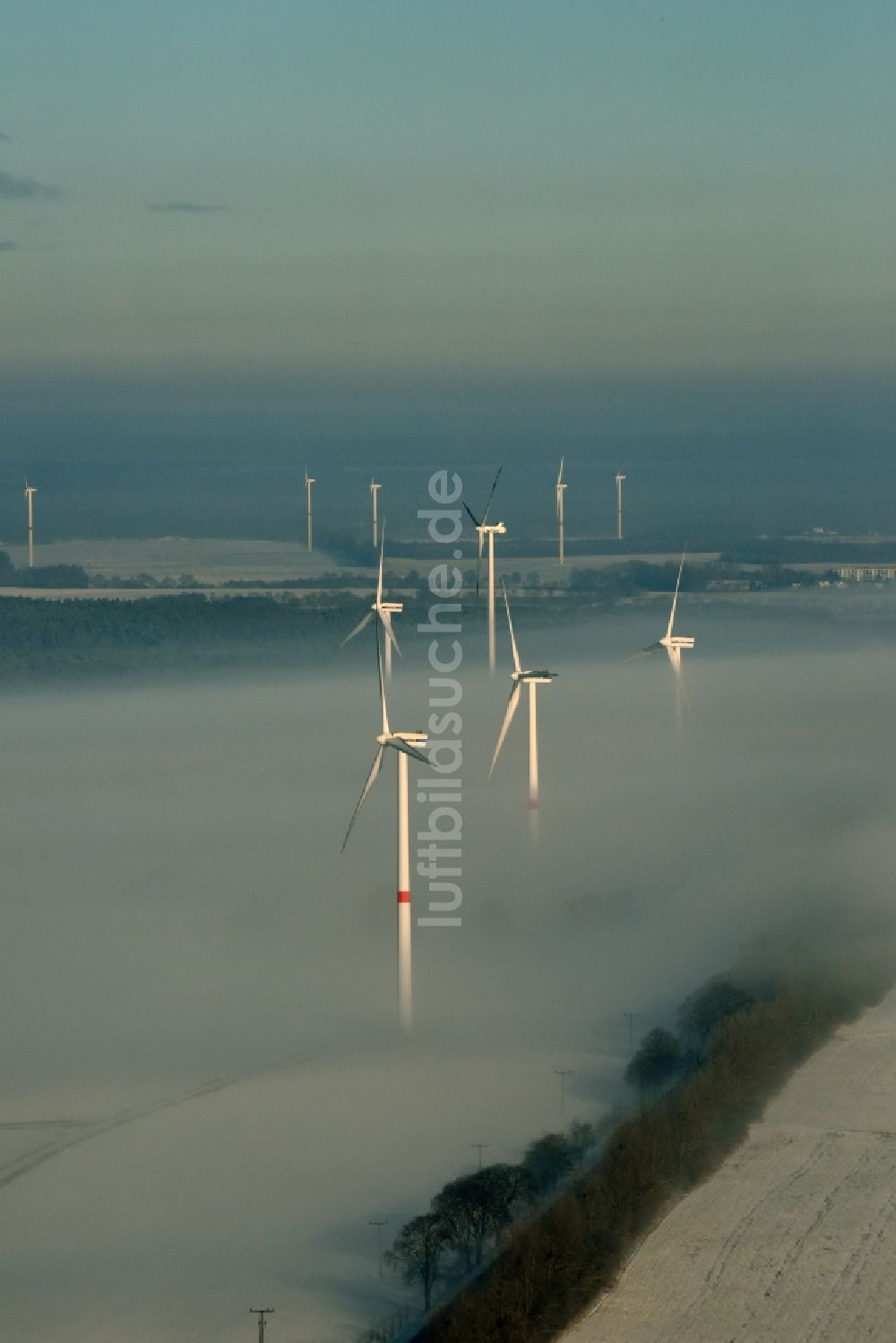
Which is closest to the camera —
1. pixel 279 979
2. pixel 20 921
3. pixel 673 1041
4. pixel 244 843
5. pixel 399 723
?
pixel 673 1041

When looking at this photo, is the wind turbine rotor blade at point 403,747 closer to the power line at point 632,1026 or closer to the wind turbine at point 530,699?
the wind turbine at point 530,699

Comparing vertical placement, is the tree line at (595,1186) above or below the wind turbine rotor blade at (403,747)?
below

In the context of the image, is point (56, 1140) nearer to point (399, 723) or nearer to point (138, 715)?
point (399, 723)

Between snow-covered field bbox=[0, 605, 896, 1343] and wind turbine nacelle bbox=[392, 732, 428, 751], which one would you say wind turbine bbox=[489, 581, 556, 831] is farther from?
wind turbine nacelle bbox=[392, 732, 428, 751]

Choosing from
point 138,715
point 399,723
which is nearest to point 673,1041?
point 399,723

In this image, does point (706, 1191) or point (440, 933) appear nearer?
point (706, 1191)

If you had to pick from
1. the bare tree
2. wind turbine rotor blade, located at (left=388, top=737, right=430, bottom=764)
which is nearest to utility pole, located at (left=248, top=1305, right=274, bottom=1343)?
the bare tree

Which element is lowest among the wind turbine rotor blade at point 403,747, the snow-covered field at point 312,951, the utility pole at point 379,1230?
the snow-covered field at point 312,951

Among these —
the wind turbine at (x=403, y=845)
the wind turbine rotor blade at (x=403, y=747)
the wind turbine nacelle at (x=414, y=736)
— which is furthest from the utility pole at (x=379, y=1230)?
the wind turbine nacelle at (x=414, y=736)
